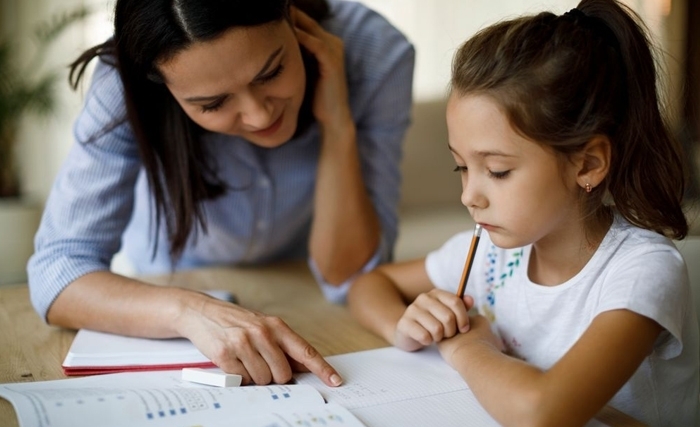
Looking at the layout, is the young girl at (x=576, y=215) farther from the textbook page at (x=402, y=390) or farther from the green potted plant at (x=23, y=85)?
the green potted plant at (x=23, y=85)

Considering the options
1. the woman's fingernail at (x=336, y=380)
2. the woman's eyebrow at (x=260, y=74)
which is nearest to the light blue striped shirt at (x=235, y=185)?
the woman's eyebrow at (x=260, y=74)

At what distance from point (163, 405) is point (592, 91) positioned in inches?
24.7

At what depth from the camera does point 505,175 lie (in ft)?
3.32

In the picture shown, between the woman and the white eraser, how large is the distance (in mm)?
24

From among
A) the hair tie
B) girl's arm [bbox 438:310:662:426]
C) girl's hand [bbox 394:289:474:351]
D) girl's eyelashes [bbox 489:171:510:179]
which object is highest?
the hair tie

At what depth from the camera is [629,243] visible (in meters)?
1.06

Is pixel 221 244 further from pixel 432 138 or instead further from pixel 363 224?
pixel 432 138

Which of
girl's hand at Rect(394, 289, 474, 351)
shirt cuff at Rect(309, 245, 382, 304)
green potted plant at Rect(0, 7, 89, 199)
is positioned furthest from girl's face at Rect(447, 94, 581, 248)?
green potted plant at Rect(0, 7, 89, 199)

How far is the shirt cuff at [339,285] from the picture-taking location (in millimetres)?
1485

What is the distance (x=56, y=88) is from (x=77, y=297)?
7.90 ft

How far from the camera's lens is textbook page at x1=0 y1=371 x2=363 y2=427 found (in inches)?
35.9

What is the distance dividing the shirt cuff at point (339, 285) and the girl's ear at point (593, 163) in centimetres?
56

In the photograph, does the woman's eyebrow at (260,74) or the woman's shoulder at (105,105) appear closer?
the woman's eyebrow at (260,74)

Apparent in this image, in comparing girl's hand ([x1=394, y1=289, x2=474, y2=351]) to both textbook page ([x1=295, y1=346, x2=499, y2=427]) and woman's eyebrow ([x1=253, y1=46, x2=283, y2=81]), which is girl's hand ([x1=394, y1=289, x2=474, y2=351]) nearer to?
textbook page ([x1=295, y1=346, x2=499, y2=427])
